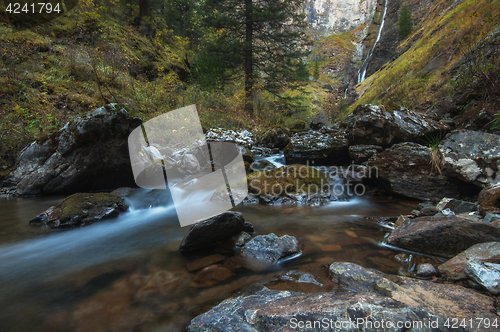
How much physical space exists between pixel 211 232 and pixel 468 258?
9.48 ft

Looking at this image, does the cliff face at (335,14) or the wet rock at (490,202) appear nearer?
the wet rock at (490,202)

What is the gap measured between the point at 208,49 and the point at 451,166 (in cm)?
1294

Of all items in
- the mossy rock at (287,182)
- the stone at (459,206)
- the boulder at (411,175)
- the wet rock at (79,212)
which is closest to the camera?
the stone at (459,206)

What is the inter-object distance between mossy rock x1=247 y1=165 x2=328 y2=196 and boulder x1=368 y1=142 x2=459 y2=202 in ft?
4.64

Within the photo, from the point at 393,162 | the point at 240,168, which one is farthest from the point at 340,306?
the point at 240,168

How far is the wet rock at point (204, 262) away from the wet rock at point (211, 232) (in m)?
0.26

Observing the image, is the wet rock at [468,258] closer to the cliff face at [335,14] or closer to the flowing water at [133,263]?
the flowing water at [133,263]

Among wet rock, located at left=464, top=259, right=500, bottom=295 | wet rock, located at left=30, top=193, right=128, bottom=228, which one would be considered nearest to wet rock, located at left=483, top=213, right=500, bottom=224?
wet rock, located at left=464, top=259, right=500, bottom=295

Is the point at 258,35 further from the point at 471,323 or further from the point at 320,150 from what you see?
the point at 471,323

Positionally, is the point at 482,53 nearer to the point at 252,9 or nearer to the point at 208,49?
the point at 252,9

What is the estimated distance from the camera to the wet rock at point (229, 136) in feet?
29.9

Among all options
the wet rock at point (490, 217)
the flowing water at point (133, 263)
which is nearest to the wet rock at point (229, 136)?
the flowing water at point (133, 263)

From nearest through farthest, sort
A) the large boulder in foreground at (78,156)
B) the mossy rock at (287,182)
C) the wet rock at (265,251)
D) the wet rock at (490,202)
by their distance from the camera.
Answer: the wet rock at (265,251) < the wet rock at (490,202) < the mossy rock at (287,182) < the large boulder in foreground at (78,156)

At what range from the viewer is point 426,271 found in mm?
2332
